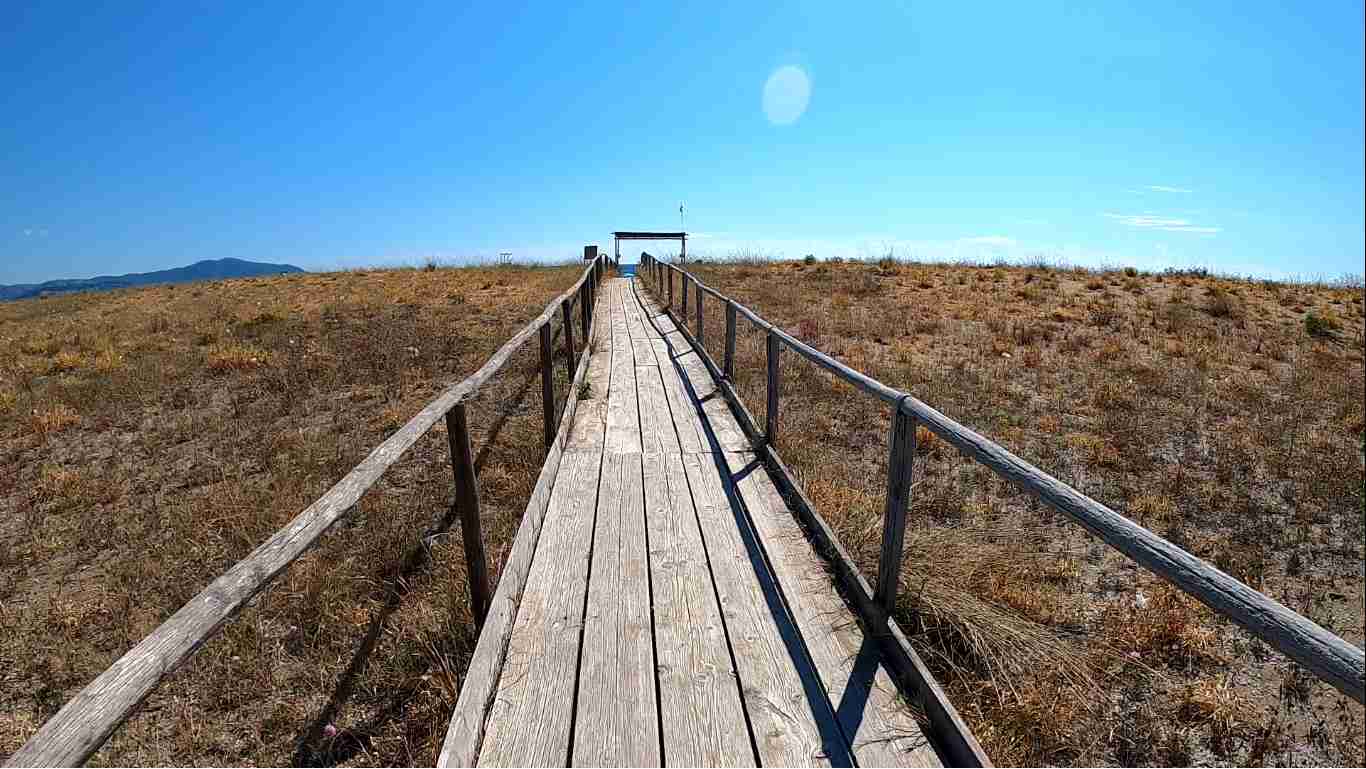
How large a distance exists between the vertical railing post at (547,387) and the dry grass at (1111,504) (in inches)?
81.9

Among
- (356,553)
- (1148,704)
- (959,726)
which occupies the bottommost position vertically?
(1148,704)

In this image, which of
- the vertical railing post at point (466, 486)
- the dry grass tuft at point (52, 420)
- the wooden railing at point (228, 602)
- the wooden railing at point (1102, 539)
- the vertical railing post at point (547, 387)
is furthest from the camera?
the dry grass tuft at point (52, 420)

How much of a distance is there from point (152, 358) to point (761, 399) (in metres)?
10.7

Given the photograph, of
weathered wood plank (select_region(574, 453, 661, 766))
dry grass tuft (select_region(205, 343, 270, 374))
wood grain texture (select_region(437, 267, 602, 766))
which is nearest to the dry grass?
weathered wood plank (select_region(574, 453, 661, 766))

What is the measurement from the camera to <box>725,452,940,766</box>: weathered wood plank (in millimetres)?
2180

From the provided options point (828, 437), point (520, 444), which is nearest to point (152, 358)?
point (520, 444)

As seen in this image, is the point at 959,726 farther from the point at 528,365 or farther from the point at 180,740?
the point at 528,365

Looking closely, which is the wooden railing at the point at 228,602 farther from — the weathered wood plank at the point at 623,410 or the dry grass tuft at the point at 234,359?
the dry grass tuft at the point at 234,359

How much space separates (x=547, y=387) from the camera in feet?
16.0

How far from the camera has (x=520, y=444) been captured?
555cm

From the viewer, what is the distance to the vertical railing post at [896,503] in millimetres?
2648

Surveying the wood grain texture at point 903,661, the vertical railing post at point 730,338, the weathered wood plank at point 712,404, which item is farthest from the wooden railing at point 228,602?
the vertical railing post at point 730,338

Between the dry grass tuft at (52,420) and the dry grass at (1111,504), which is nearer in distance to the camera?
the dry grass at (1111,504)

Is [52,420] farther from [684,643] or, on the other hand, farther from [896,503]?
[896,503]
